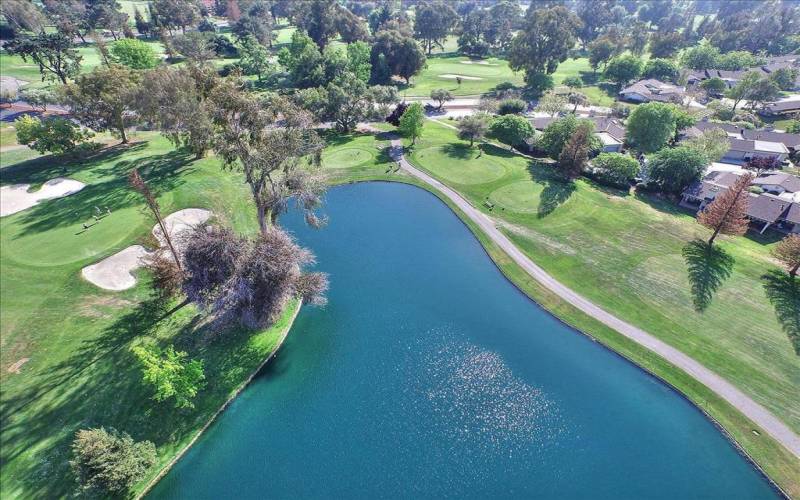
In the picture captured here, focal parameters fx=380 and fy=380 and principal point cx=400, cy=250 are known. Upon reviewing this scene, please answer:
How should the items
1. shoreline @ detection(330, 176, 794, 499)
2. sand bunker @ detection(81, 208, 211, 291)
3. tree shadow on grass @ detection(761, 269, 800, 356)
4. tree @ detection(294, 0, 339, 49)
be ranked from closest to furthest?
shoreline @ detection(330, 176, 794, 499), tree shadow on grass @ detection(761, 269, 800, 356), sand bunker @ detection(81, 208, 211, 291), tree @ detection(294, 0, 339, 49)

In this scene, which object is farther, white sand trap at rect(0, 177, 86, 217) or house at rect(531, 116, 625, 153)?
house at rect(531, 116, 625, 153)

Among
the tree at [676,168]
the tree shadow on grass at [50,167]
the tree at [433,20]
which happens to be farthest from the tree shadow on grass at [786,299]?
the tree at [433,20]

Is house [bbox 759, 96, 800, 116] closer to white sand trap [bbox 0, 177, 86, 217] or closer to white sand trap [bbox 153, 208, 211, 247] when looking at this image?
white sand trap [bbox 153, 208, 211, 247]

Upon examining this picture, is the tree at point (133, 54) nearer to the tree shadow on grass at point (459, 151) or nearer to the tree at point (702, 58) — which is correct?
the tree shadow on grass at point (459, 151)

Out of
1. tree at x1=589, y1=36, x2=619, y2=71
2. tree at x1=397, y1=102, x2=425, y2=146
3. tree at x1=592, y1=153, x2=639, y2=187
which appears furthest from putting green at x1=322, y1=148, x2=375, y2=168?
tree at x1=589, y1=36, x2=619, y2=71

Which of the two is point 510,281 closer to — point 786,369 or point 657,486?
point 657,486

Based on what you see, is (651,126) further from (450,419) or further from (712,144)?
(450,419)

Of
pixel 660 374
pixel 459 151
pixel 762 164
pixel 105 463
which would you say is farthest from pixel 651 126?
pixel 105 463
